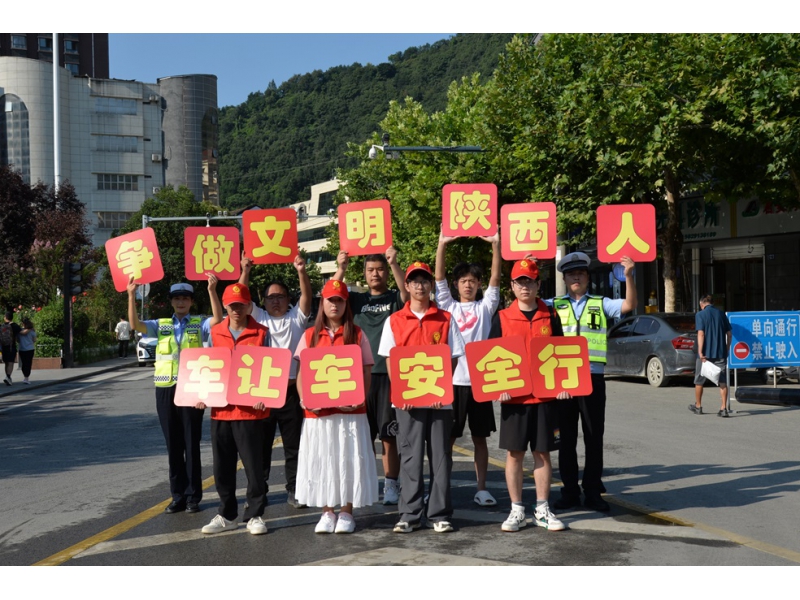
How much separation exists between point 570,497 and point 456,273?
1951mm

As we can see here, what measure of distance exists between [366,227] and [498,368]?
5.90ft

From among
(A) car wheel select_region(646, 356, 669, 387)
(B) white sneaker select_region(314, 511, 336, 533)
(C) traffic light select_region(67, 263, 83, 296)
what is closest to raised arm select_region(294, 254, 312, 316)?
(B) white sneaker select_region(314, 511, 336, 533)

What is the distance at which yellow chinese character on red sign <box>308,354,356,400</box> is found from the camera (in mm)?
6645

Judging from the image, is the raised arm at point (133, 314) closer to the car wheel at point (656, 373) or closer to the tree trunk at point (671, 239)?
the car wheel at point (656, 373)

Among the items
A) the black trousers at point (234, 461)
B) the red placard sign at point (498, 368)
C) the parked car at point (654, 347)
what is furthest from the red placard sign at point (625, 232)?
the parked car at point (654, 347)

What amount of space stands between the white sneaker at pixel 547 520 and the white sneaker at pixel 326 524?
1.43 metres

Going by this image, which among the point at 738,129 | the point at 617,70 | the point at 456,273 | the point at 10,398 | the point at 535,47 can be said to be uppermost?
the point at 535,47

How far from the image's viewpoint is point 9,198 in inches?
1721

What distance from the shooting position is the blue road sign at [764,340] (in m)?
16.7

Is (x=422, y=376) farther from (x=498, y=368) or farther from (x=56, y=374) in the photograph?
(x=56, y=374)

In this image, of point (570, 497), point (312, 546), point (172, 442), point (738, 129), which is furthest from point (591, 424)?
point (738, 129)

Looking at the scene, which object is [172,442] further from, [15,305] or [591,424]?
[15,305]

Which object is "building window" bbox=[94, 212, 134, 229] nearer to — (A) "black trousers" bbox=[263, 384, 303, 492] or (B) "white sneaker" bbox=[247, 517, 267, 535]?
(A) "black trousers" bbox=[263, 384, 303, 492]

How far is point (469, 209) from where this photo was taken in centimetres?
797
